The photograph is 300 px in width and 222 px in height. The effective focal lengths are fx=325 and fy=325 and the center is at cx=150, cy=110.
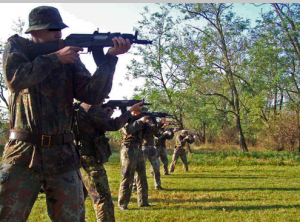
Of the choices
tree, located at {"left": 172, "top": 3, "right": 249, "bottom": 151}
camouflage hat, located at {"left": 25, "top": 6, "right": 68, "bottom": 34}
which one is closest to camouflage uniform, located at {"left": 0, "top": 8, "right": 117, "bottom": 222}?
camouflage hat, located at {"left": 25, "top": 6, "right": 68, "bottom": 34}

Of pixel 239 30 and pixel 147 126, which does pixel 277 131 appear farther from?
pixel 147 126

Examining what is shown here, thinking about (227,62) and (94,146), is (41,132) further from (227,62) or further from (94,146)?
(227,62)

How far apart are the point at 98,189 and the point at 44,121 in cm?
249

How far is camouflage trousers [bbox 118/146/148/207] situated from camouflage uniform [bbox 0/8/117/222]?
443 cm

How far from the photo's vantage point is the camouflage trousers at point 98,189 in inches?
196

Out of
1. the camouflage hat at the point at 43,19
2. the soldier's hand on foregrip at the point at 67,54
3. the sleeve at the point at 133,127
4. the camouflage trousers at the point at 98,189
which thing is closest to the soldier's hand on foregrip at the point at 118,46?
the soldier's hand on foregrip at the point at 67,54

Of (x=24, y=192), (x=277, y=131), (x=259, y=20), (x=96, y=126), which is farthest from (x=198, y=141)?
(x=24, y=192)

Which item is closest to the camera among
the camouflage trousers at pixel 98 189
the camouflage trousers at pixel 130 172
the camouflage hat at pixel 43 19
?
the camouflage hat at pixel 43 19

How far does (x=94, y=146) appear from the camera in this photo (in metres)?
5.36

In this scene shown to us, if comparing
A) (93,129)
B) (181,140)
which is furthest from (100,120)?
(181,140)

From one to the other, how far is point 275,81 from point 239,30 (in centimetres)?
492

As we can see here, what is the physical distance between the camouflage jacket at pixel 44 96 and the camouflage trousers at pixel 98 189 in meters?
2.17

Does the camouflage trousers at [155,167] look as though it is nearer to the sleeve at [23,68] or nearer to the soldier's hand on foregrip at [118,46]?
the soldier's hand on foregrip at [118,46]

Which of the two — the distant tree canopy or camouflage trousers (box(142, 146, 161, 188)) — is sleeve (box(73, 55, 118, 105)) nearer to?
camouflage trousers (box(142, 146, 161, 188))
